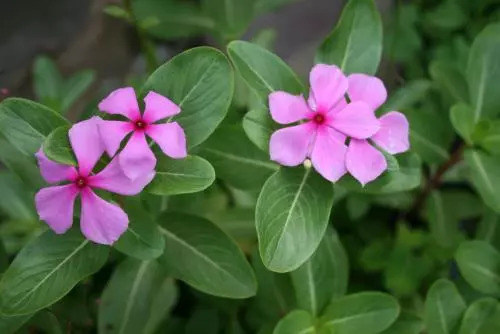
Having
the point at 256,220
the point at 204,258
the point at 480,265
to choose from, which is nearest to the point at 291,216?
the point at 256,220

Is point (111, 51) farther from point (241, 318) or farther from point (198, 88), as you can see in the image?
point (198, 88)

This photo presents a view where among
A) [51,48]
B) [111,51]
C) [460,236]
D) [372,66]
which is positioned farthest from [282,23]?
[372,66]

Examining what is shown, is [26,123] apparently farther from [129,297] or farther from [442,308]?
[442,308]

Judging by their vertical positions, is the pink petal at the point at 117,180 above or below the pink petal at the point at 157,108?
below

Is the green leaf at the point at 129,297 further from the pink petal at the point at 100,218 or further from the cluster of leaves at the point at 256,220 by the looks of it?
the pink petal at the point at 100,218

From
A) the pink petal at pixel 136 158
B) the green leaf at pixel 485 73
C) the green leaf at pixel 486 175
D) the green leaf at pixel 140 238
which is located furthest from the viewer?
the green leaf at pixel 485 73

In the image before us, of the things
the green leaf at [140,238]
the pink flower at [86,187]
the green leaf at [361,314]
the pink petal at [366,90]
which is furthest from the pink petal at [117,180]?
the green leaf at [361,314]

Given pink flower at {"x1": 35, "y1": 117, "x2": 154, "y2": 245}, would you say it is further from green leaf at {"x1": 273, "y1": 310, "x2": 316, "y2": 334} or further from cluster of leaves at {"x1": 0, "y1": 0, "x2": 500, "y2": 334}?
green leaf at {"x1": 273, "y1": 310, "x2": 316, "y2": 334}

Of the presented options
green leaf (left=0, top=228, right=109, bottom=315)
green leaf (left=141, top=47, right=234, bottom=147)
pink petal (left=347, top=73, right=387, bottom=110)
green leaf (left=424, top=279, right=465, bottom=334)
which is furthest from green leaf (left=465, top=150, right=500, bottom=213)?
green leaf (left=0, top=228, right=109, bottom=315)

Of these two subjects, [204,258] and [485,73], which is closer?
[204,258]
